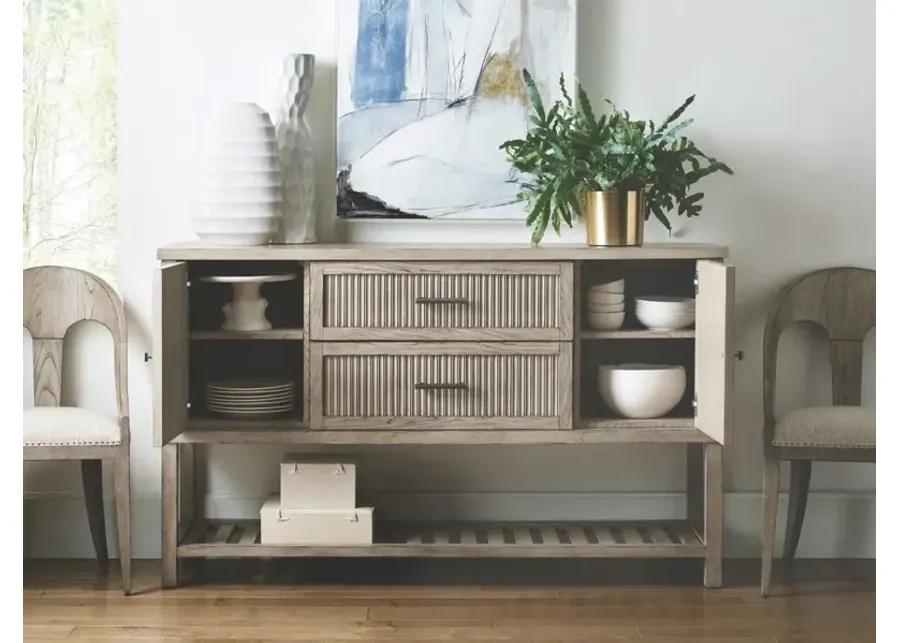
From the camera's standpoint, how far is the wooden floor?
2941 mm

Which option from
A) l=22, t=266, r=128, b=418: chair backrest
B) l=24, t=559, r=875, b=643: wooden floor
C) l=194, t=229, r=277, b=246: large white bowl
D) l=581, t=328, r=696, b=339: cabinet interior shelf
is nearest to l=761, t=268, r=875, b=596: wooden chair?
l=24, t=559, r=875, b=643: wooden floor

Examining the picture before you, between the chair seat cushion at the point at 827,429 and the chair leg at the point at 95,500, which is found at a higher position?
the chair seat cushion at the point at 827,429

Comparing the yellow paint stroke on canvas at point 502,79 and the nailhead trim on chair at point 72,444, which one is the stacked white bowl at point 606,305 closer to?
the yellow paint stroke on canvas at point 502,79

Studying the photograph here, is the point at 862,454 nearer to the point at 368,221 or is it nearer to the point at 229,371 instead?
the point at 368,221

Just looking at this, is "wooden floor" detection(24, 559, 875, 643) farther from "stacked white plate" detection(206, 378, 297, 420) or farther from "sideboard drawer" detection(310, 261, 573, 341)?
"sideboard drawer" detection(310, 261, 573, 341)

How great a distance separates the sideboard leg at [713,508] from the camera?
3262mm

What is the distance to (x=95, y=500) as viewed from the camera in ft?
11.2

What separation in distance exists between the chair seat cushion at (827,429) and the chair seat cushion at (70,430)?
180cm

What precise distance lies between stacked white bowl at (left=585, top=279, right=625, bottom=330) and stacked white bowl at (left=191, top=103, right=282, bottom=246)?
90 centimetres

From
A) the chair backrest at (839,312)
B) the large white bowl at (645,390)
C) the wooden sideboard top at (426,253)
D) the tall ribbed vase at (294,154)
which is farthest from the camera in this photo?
the chair backrest at (839,312)

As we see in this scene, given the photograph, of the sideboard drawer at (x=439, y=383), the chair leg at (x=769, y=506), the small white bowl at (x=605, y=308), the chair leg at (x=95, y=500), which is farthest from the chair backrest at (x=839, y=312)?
the chair leg at (x=95, y=500)

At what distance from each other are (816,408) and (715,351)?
0.51 meters

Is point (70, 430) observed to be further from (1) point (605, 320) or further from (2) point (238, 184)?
(1) point (605, 320)
